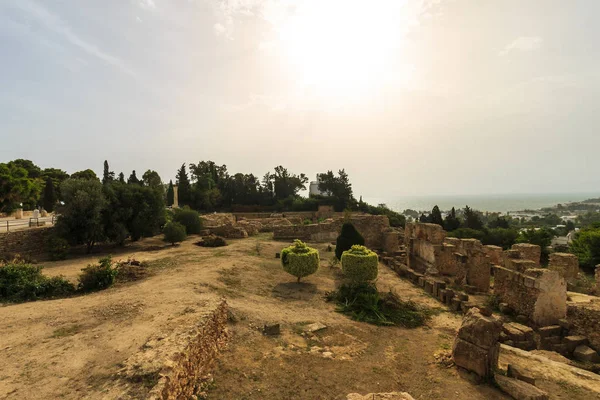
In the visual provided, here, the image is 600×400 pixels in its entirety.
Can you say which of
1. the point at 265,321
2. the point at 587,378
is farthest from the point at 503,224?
the point at 265,321

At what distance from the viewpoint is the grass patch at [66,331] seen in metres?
6.75

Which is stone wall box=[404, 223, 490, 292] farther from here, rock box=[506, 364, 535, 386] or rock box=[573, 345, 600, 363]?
rock box=[506, 364, 535, 386]

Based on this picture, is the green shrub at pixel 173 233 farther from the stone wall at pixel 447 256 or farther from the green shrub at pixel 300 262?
the stone wall at pixel 447 256

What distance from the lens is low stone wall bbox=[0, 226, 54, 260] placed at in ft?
51.6

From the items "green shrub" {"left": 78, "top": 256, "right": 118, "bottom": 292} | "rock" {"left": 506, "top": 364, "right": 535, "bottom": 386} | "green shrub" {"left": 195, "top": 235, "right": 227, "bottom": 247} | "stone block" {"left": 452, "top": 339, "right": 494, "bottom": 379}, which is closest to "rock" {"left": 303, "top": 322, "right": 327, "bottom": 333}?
"stone block" {"left": 452, "top": 339, "right": 494, "bottom": 379}

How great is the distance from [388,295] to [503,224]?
1381 inches

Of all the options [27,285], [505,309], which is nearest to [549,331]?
[505,309]

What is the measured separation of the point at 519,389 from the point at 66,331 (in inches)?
385

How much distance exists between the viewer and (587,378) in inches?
275

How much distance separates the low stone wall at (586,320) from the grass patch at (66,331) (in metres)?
14.2

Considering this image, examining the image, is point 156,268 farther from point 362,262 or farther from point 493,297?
point 493,297

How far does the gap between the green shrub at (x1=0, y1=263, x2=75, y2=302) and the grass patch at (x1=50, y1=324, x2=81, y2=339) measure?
4.20 m

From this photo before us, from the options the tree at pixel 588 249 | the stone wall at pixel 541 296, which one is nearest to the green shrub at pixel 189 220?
the stone wall at pixel 541 296

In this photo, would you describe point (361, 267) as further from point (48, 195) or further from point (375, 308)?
point (48, 195)
